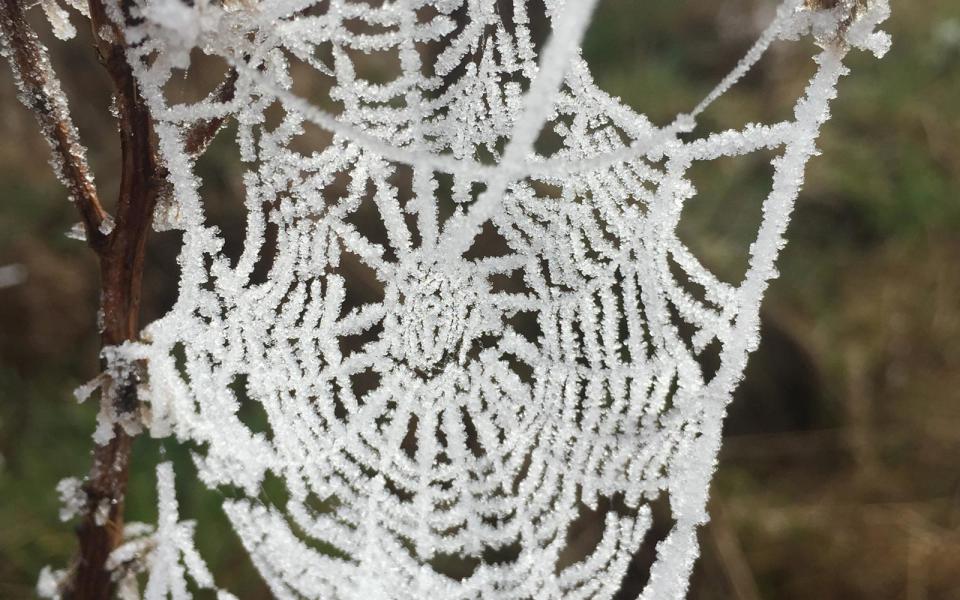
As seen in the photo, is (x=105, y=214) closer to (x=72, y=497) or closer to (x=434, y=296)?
(x=72, y=497)

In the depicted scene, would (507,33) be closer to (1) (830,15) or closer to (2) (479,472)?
(1) (830,15)

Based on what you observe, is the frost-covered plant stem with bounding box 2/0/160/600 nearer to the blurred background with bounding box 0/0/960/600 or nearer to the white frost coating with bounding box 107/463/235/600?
the white frost coating with bounding box 107/463/235/600

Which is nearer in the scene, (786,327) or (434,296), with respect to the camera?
(434,296)

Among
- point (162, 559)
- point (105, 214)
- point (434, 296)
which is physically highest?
point (434, 296)

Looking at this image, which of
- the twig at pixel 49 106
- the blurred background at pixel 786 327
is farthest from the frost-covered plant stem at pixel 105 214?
the blurred background at pixel 786 327

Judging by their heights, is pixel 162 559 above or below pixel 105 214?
below

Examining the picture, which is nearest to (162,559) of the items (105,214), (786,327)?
A: (105,214)

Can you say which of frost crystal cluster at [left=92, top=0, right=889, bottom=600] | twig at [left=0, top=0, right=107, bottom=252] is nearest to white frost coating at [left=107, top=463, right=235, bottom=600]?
frost crystal cluster at [left=92, top=0, right=889, bottom=600]

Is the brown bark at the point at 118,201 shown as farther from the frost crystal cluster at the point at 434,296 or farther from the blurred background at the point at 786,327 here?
the blurred background at the point at 786,327
